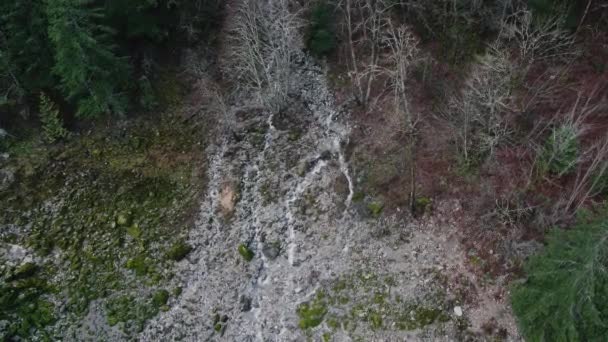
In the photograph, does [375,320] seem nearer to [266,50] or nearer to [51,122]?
[266,50]

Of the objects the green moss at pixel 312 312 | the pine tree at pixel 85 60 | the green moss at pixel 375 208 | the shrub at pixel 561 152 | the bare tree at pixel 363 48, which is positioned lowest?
the green moss at pixel 312 312

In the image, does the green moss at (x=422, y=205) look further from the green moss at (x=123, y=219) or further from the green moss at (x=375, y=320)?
the green moss at (x=123, y=219)

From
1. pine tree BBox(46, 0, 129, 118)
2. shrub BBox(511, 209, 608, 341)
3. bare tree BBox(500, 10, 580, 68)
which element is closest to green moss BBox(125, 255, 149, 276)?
pine tree BBox(46, 0, 129, 118)

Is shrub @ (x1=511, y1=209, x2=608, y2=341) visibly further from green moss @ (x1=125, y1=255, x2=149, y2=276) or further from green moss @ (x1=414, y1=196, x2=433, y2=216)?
green moss @ (x1=125, y1=255, x2=149, y2=276)

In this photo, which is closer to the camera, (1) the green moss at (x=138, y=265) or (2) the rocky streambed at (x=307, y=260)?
(2) the rocky streambed at (x=307, y=260)

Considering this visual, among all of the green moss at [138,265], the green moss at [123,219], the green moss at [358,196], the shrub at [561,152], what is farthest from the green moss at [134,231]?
the shrub at [561,152]

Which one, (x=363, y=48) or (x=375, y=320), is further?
(x=363, y=48)

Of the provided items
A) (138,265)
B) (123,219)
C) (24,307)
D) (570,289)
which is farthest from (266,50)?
(570,289)
